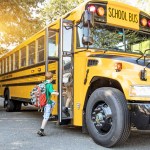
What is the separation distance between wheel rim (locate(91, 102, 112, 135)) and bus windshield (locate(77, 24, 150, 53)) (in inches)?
46.6

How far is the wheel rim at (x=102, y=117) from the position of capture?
539cm

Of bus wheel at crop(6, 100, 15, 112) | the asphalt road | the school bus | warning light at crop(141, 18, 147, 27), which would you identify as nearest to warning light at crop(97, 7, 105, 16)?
the school bus

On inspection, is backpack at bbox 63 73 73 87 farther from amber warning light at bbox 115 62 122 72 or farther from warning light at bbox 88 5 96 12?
amber warning light at bbox 115 62 122 72

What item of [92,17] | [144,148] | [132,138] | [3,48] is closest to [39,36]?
[92,17]

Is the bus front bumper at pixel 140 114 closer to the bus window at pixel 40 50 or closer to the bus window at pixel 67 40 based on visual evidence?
the bus window at pixel 67 40

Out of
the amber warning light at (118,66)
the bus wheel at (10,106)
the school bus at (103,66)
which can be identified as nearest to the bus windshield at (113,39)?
the school bus at (103,66)

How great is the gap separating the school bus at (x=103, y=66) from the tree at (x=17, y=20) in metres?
6.92

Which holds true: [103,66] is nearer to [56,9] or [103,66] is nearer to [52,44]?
[52,44]

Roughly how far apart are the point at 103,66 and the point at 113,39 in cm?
100

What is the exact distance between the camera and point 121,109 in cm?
514

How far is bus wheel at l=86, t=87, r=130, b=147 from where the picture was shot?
16.9 feet

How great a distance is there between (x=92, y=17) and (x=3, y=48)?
45.4 ft

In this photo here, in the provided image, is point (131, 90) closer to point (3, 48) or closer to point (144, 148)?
point (144, 148)

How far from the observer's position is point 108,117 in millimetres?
5355
